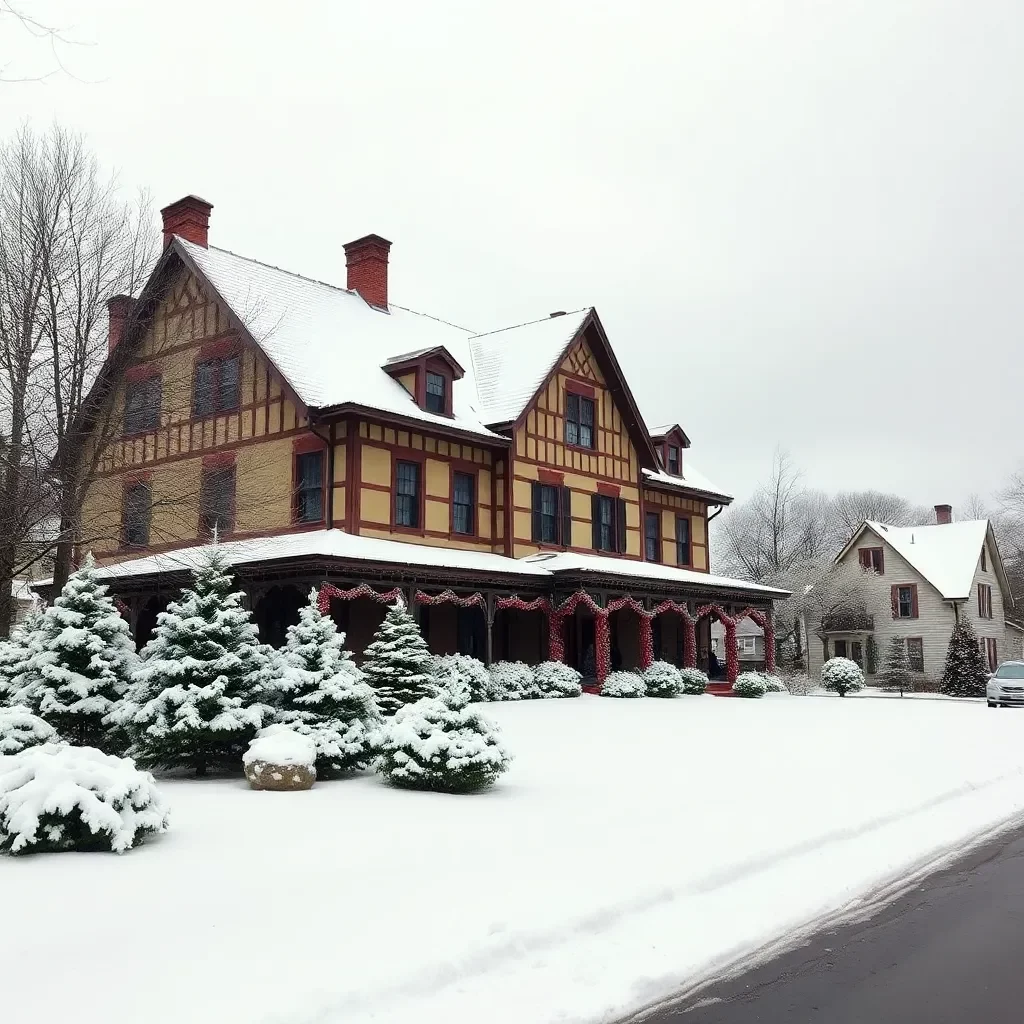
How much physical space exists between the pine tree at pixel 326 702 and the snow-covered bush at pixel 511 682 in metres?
11.2

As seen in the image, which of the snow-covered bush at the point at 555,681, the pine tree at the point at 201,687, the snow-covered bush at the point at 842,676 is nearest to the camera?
the pine tree at the point at 201,687

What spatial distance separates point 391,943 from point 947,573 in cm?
4926

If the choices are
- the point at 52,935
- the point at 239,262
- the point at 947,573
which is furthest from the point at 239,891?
the point at 947,573

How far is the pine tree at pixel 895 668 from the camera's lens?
4791cm

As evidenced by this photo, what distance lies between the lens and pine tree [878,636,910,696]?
157ft

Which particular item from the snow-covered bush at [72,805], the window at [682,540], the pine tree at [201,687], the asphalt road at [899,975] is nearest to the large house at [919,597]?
the window at [682,540]

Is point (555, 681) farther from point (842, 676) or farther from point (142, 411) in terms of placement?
point (842, 676)

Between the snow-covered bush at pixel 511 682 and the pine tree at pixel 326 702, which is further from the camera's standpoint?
the snow-covered bush at pixel 511 682

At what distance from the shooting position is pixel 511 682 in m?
25.1

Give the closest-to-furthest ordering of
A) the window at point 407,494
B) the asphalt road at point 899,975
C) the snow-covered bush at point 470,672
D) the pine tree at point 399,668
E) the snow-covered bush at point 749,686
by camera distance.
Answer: the asphalt road at point 899,975, the pine tree at point 399,668, the snow-covered bush at point 470,672, the window at point 407,494, the snow-covered bush at point 749,686

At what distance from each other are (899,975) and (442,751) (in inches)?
250

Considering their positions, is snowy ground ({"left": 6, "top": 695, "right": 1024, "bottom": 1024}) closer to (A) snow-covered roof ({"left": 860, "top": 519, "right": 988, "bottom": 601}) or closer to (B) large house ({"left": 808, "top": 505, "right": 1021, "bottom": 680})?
(B) large house ({"left": 808, "top": 505, "right": 1021, "bottom": 680})

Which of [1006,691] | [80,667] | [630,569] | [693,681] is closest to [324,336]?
[630,569]

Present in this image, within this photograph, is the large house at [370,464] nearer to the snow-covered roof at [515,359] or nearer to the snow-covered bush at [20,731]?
the snow-covered roof at [515,359]
